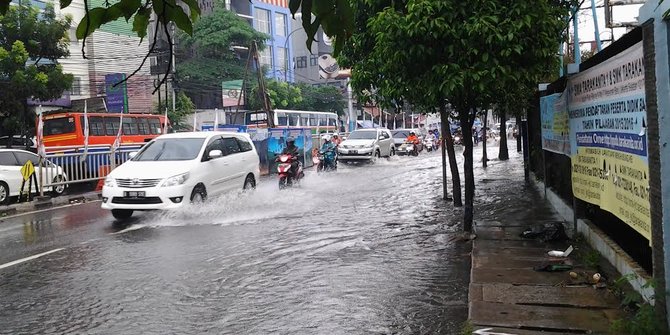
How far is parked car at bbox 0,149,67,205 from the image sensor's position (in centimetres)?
1438

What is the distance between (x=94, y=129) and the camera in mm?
21734

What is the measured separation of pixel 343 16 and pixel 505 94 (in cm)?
650

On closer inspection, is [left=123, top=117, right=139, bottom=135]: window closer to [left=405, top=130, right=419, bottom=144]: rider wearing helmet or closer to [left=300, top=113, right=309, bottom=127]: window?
[left=300, top=113, right=309, bottom=127]: window

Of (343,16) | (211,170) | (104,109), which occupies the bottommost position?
(211,170)

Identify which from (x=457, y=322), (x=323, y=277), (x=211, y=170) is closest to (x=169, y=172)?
(x=211, y=170)

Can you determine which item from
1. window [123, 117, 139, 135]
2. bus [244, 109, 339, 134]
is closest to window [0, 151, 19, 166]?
window [123, 117, 139, 135]

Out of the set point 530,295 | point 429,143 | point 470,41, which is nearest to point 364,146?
point 429,143

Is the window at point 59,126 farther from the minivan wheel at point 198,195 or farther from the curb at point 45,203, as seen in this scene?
the minivan wheel at point 198,195

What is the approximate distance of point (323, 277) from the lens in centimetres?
627

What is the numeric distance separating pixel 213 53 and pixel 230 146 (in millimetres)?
32323

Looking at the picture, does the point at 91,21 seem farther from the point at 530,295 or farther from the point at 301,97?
the point at 301,97

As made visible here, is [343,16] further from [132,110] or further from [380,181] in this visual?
[132,110]

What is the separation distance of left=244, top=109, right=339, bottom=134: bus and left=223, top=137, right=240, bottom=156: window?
56.6 ft

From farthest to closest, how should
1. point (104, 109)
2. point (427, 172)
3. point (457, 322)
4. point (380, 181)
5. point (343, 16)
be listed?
point (104, 109) → point (427, 172) → point (380, 181) → point (457, 322) → point (343, 16)
